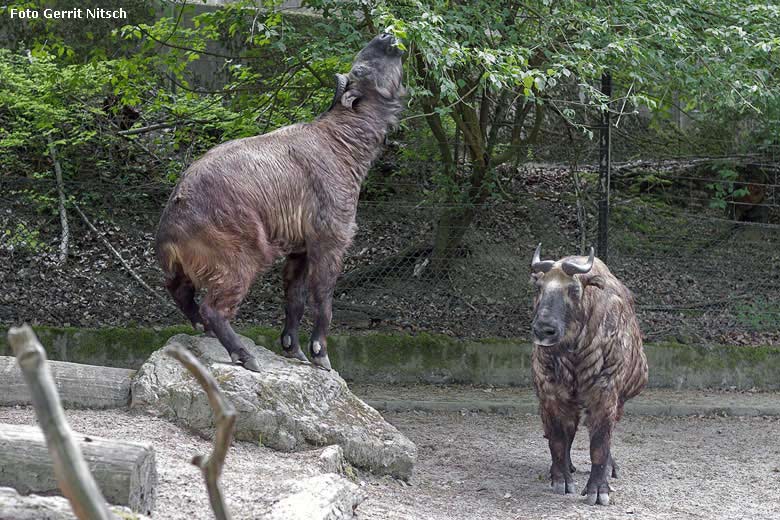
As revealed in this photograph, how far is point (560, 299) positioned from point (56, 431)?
14.9 feet

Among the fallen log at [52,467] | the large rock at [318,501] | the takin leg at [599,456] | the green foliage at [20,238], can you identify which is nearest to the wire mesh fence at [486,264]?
the green foliage at [20,238]

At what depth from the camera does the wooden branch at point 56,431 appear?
125 cm

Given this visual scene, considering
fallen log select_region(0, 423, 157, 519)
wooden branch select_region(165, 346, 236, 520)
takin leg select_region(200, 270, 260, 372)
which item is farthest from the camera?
takin leg select_region(200, 270, 260, 372)

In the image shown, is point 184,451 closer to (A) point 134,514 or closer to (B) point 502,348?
(A) point 134,514

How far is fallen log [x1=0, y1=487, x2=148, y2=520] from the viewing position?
312 cm

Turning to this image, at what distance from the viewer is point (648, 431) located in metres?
7.95

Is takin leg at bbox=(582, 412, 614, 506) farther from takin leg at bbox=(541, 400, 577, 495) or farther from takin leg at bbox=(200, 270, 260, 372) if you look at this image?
takin leg at bbox=(200, 270, 260, 372)

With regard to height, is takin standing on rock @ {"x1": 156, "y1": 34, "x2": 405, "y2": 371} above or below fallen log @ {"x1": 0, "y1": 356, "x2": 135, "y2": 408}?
above

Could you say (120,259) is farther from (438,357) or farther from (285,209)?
(285,209)

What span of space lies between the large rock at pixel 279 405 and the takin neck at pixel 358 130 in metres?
1.26

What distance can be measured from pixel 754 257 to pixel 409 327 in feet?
11.9

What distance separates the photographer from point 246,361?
5.32 meters

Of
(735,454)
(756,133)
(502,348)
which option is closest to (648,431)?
(735,454)

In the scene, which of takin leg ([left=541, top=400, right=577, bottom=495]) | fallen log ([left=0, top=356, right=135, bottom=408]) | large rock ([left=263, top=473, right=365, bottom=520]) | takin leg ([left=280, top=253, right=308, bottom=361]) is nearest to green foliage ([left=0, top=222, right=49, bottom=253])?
fallen log ([left=0, top=356, right=135, bottom=408])
